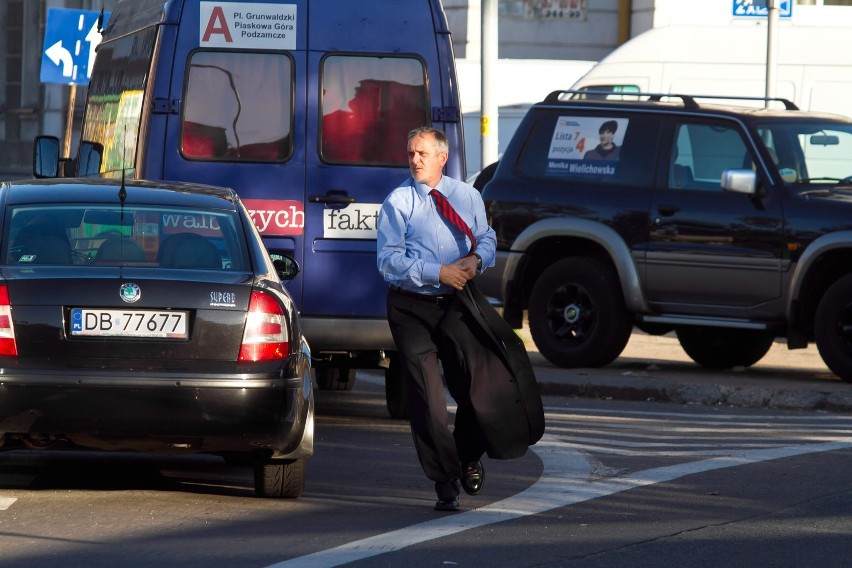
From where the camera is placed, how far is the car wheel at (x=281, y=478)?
25.6 feet

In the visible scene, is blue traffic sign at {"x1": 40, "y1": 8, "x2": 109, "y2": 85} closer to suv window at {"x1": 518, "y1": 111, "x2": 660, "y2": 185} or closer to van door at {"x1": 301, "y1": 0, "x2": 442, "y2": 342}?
suv window at {"x1": 518, "y1": 111, "x2": 660, "y2": 185}

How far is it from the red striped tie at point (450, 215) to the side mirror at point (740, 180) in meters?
5.54

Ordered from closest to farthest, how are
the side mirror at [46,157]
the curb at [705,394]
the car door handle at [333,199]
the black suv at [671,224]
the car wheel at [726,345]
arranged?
the car door handle at [333,199] < the side mirror at [46,157] < the curb at [705,394] < the black suv at [671,224] < the car wheel at [726,345]

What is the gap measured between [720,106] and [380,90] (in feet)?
13.5

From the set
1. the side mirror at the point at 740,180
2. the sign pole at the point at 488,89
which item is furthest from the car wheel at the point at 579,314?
the sign pole at the point at 488,89

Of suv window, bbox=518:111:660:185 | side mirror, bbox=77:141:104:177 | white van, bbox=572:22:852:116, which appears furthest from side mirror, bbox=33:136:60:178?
white van, bbox=572:22:852:116

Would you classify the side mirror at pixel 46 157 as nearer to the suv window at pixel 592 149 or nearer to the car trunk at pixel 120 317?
the suv window at pixel 592 149

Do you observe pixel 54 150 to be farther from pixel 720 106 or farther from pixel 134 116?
pixel 720 106

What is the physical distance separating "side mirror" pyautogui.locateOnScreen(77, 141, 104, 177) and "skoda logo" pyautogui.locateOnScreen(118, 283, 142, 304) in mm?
4011

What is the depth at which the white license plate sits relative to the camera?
7.32m

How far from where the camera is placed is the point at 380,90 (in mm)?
10469

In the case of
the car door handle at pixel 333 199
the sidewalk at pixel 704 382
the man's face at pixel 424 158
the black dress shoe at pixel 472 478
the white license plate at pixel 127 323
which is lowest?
the sidewalk at pixel 704 382

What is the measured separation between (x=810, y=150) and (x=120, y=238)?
273 inches

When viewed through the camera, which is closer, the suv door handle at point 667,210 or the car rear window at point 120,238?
the car rear window at point 120,238
